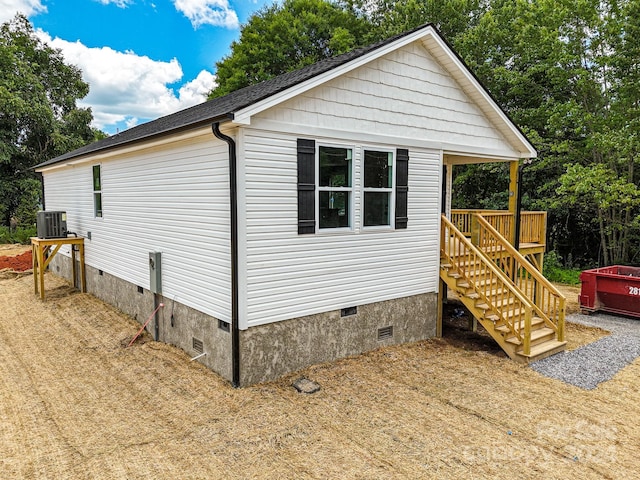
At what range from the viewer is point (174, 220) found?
6.90 meters

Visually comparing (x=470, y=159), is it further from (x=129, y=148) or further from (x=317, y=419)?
(x=129, y=148)

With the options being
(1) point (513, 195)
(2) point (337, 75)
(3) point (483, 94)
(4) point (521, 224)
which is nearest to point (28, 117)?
(2) point (337, 75)

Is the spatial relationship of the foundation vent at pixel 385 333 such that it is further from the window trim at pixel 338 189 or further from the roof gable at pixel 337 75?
the roof gable at pixel 337 75

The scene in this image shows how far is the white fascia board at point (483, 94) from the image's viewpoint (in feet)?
24.0

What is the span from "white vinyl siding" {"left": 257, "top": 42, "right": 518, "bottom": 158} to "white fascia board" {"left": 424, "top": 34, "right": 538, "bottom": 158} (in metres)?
0.24

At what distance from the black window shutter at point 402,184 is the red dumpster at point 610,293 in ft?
18.8

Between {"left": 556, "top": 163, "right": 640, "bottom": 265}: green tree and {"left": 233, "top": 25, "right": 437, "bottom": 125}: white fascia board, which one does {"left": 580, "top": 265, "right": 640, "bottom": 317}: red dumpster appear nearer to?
{"left": 556, "top": 163, "right": 640, "bottom": 265}: green tree

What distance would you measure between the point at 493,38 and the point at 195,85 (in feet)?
76.2

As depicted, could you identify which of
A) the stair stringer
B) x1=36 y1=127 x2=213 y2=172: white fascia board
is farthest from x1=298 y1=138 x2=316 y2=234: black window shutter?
the stair stringer

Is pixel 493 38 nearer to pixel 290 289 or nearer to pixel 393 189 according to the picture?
pixel 393 189

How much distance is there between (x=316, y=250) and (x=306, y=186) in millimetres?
972

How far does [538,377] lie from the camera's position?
6.20 m

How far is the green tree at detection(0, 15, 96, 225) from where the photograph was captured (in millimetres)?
22328

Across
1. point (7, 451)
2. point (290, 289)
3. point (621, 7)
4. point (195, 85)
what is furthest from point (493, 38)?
point (195, 85)
